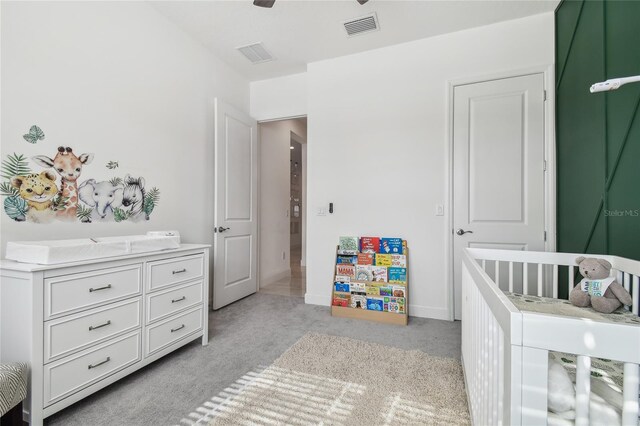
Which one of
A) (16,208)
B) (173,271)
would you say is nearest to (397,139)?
(173,271)

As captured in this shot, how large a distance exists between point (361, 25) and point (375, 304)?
2.55m

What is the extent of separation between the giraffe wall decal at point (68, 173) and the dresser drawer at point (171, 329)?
0.91 m

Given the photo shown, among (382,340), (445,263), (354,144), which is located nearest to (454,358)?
(382,340)

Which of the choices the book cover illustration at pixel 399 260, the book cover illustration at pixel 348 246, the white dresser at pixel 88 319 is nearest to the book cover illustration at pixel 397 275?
the book cover illustration at pixel 399 260

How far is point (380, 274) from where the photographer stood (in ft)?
9.39

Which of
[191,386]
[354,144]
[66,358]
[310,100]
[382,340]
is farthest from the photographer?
[310,100]

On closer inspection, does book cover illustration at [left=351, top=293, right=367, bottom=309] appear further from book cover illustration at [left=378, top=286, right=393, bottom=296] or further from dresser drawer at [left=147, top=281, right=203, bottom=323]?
dresser drawer at [left=147, top=281, right=203, bottom=323]

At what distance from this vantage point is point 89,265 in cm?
150

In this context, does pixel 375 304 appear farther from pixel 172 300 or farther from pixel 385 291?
pixel 172 300

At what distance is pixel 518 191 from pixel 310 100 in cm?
225

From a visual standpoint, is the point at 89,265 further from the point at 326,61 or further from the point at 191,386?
the point at 326,61

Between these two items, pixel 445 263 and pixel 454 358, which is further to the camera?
pixel 445 263

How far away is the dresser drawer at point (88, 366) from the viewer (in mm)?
1351

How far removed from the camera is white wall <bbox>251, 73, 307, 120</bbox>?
3518 mm
